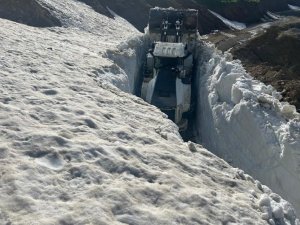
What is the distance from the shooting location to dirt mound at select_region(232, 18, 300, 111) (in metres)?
26.8

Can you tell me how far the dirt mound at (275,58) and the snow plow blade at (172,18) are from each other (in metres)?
5.01

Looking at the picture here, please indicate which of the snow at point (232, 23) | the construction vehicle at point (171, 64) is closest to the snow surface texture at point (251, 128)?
the construction vehicle at point (171, 64)

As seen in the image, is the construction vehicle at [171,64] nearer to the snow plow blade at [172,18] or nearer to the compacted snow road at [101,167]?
the snow plow blade at [172,18]

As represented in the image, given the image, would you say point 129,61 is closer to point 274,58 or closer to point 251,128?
point 251,128

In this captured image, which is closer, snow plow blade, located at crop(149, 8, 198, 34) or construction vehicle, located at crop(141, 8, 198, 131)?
construction vehicle, located at crop(141, 8, 198, 131)

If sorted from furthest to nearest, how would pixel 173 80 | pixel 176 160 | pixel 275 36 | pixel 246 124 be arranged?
pixel 275 36
pixel 173 80
pixel 246 124
pixel 176 160

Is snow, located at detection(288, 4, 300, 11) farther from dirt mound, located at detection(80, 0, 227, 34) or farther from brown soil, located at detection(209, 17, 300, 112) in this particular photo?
brown soil, located at detection(209, 17, 300, 112)

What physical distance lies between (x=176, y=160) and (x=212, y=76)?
13.7 m

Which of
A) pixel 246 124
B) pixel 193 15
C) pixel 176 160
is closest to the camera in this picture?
pixel 176 160

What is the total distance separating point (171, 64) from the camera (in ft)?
94.8

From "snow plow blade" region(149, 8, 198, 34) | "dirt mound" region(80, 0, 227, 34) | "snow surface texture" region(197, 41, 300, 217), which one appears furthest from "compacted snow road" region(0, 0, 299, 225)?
"dirt mound" region(80, 0, 227, 34)

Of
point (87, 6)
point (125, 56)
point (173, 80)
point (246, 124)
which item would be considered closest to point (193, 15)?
point (173, 80)

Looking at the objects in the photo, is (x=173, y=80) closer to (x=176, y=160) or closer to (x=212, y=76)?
(x=212, y=76)

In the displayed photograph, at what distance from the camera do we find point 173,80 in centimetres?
2756
